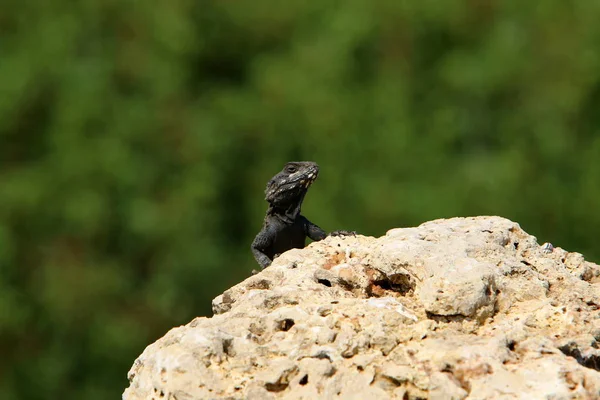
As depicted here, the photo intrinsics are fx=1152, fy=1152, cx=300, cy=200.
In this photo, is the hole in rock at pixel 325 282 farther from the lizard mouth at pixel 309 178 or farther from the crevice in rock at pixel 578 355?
the lizard mouth at pixel 309 178

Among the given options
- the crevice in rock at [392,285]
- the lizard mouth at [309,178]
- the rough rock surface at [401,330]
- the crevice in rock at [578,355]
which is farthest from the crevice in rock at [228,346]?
the lizard mouth at [309,178]

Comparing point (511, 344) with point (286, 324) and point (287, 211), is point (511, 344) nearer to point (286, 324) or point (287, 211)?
point (286, 324)

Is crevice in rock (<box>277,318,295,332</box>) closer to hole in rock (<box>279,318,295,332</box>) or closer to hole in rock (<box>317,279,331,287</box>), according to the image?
hole in rock (<box>279,318,295,332</box>)

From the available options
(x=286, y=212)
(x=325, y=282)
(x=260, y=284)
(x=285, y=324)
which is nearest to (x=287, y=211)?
(x=286, y=212)

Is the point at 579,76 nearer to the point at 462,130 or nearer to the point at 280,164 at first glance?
the point at 462,130

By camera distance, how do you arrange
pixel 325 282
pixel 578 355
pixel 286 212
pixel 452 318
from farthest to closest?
pixel 286 212, pixel 325 282, pixel 452 318, pixel 578 355

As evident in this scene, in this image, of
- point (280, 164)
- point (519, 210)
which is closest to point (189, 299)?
point (280, 164)

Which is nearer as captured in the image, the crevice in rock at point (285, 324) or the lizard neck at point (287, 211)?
the crevice in rock at point (285, 324)
